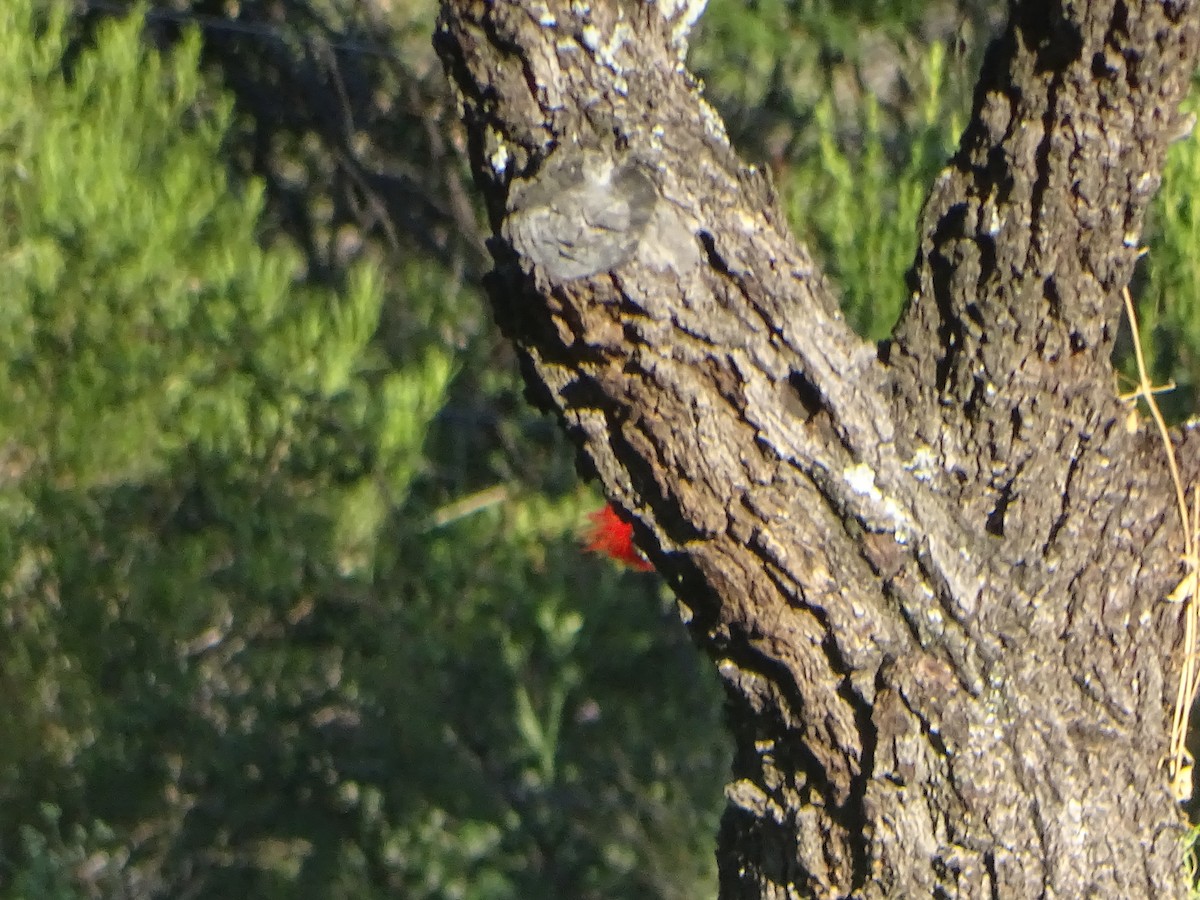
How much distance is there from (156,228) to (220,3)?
1.64m

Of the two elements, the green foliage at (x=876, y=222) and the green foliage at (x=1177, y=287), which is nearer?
the green foliage at (x=1177, y=287)

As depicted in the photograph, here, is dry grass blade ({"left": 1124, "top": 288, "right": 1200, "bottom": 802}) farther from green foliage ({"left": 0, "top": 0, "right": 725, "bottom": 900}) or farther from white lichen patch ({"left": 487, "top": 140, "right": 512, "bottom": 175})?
green foliage ({"left": 0, "top": 0, "right": 725, "bottom": 900})

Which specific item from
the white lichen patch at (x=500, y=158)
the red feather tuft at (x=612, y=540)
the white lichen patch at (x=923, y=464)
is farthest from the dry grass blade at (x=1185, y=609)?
the red feather tuft at (x=612, y=540)

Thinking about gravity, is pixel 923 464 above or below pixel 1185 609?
above

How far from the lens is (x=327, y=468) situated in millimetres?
2746

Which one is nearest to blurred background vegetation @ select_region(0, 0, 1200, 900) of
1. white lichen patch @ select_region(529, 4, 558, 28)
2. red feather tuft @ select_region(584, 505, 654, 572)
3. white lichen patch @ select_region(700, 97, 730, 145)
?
red feather tuft @ select_region(584, 505, 654, 572)

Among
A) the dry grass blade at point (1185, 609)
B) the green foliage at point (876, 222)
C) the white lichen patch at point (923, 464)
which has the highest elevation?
the green foliage at point (876, 222)

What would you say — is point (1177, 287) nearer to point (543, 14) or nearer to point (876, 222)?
point (876, 222)

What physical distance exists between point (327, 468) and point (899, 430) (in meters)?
1.57

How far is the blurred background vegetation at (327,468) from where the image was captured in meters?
2.47

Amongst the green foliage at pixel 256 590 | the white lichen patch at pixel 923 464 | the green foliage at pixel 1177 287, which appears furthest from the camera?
the green foliage at pixel 256 590

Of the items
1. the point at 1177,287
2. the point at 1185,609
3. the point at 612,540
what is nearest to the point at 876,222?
the point at 1177,287

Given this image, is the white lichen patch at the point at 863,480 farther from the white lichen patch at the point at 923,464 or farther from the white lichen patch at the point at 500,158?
the white lichen patch at the point at 500,158

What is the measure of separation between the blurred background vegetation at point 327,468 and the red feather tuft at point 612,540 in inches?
6.1
